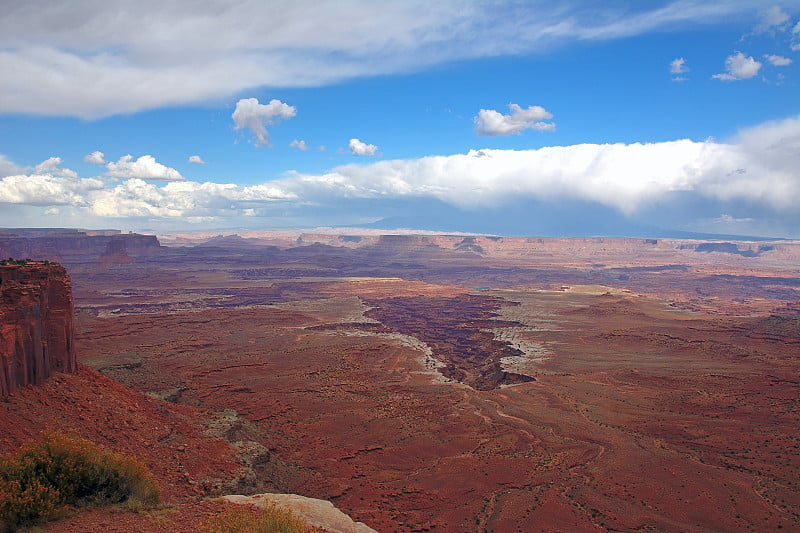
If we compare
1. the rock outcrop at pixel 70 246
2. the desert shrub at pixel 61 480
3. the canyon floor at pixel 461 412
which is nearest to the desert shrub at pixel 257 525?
the canyon floor at pixel 461 412

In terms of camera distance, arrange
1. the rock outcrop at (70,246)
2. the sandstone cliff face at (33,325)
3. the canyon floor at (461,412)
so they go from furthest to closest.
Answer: the rock outcrop at (70,246) < the canyon floor at (461,412) < the sandstone cliff face at (33,325)

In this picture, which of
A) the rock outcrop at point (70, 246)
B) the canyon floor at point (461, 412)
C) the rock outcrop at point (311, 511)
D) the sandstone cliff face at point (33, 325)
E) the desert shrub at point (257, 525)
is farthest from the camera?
the rock outcrop at point (70, 246)

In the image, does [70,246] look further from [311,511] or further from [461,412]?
[311,511]

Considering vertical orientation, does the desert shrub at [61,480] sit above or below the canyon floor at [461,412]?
above

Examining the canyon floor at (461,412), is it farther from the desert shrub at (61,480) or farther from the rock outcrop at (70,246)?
the rock outcrop at (70,246)

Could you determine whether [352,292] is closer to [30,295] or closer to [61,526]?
[30,295]

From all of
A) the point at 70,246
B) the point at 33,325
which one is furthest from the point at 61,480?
the point at 70,246

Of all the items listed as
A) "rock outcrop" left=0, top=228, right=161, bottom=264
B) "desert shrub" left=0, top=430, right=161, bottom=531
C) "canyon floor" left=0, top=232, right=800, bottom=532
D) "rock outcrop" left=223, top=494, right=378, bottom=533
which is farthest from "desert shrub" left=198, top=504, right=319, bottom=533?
"rock outcrop" left=0, top=228, right=161, bottom=264
